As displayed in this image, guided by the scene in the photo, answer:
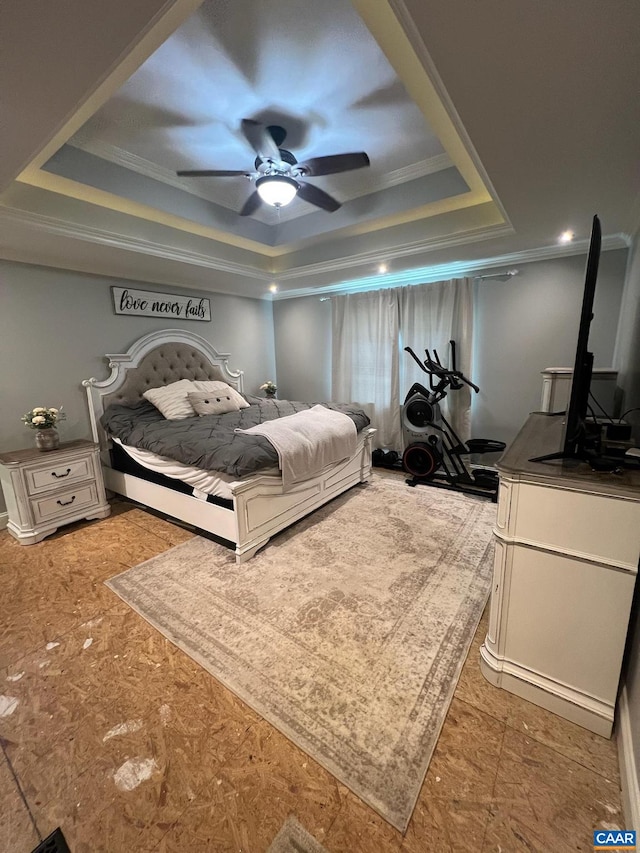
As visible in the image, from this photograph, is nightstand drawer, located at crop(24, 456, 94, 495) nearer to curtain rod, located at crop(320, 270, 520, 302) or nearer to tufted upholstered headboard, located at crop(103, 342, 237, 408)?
Result: tufted upholstered headboard, located at crop(103, 342, 237, 408)

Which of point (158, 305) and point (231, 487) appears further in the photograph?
point (158, 305)

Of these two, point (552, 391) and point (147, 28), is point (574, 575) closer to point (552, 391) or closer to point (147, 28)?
point (552, 391)

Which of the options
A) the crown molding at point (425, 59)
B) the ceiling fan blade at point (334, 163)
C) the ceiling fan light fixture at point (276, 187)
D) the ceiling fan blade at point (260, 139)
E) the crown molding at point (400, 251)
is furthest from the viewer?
the crown molding at point (400, 251)

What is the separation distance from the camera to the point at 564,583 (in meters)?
1.26

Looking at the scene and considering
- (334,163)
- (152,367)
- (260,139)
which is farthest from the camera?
(152,367)

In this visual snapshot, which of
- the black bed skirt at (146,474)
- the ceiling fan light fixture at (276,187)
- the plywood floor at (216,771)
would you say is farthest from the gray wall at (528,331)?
the black bed skirt at (146,474)

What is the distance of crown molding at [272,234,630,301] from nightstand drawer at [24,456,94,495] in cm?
330

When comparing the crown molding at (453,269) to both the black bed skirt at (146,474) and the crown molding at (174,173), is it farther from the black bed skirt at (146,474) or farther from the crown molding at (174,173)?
the black bed skirt at (146,474)

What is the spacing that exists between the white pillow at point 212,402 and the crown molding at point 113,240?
128 cm

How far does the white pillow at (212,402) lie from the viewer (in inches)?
138

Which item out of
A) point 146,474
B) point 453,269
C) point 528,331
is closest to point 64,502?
point 146,474

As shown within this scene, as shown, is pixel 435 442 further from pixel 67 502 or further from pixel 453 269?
pixel 67 502

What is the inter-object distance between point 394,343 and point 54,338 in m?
3.46

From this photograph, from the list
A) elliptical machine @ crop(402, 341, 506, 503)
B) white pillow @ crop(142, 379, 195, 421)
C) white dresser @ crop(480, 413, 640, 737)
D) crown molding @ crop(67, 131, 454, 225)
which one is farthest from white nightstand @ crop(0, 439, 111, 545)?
white dresser @ crop(480, 413, 640, 737)
